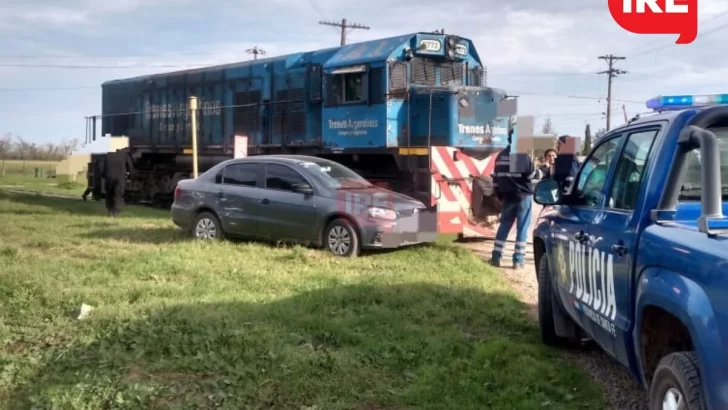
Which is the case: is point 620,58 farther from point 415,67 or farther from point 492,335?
point 492,335

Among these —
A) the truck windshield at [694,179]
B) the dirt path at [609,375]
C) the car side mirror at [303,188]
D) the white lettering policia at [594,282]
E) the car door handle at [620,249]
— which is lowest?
the dirt path at [609,375]

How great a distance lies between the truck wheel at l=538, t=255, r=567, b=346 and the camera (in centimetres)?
580

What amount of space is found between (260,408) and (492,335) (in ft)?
8.23

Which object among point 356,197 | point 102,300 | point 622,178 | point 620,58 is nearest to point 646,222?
point 622,178

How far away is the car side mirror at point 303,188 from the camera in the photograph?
35.0ft

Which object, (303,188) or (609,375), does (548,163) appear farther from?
(609,375)

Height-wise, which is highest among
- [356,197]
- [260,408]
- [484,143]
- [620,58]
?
[620,58]

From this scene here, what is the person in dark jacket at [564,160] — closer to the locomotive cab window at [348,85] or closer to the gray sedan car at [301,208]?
the gray sedan car at [301,208]

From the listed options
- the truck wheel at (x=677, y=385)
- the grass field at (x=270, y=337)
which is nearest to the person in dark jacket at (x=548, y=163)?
the grass field at (x=270, y=337)

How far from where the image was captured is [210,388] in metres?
4.82

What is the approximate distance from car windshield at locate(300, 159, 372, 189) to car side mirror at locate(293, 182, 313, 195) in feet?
0.88

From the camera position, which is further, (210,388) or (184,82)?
(184,82)

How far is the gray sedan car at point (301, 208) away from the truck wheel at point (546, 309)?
4448 mm

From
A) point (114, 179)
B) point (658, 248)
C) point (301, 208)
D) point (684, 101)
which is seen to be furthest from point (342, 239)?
point (114, 179)
